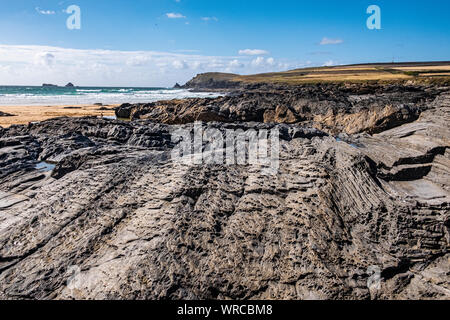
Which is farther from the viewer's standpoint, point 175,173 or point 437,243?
point 175,173

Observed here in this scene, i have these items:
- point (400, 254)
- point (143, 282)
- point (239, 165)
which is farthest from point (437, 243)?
point (143, 282)

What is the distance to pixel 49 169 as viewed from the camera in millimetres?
13297

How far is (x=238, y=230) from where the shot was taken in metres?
7.68

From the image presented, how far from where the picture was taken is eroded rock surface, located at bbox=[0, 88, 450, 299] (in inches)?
267

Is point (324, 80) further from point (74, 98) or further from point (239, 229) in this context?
point (239, 229)

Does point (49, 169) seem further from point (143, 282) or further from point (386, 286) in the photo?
point (386, 286)

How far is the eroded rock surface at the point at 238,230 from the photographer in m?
6.79

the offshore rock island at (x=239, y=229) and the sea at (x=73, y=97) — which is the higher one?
the sea at (x=73, y=97)

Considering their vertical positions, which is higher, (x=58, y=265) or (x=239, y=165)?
(x=239, y=165)

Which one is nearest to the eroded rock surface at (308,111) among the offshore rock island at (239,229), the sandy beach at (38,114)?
the sandy beach at (38,114)

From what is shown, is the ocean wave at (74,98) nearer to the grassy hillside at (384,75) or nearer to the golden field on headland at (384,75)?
the golden field on headland at (384,75)

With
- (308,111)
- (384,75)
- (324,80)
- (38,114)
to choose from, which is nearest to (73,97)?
(38,114)

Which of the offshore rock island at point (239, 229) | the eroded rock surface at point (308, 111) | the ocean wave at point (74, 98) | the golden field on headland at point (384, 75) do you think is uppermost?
the golden field on headland at point (384, 75)

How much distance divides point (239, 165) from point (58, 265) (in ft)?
18.4
